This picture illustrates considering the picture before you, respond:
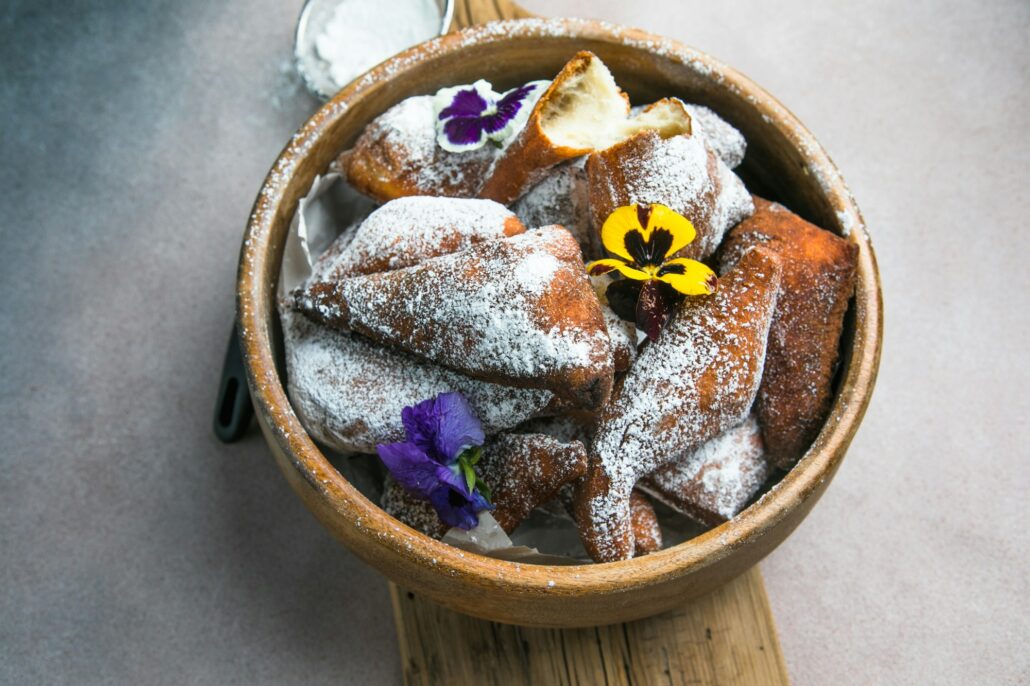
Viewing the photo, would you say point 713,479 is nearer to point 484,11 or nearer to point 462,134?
point 462,134

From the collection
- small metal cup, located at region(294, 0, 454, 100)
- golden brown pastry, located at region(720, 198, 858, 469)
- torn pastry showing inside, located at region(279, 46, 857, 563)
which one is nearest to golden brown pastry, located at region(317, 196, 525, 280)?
torn pastry showing inside, located at region(279, 46, 857, 563)

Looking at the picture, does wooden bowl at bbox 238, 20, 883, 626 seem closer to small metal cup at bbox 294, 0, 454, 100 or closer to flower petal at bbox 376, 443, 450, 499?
flower petal at bbox 376, 443, 450, 499

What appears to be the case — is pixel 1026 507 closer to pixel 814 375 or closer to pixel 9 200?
pixel 814 375

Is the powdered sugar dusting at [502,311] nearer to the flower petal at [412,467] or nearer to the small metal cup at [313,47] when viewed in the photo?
the flower petal at [412,467]

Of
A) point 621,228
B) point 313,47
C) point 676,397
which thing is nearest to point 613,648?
point 676,397

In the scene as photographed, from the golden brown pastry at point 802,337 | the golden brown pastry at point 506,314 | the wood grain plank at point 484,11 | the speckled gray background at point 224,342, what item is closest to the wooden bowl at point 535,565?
the golden brown pastry at point 802,337

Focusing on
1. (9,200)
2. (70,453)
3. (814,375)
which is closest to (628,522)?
(814,375)

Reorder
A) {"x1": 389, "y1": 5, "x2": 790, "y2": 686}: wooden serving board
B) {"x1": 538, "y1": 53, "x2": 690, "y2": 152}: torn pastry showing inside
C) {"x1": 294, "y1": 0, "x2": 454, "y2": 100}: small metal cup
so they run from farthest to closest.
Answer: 1. {"x1": 294, "y1": 0, "x2": 454, "y2": 100}: small metal cup
2. {"x1": 389, "y1": 5, "x2": 790, "y2": 686}: wooden serving board
3. {"x1": 538, "y1": 53, "x2": 690, "y2": 152}: torn pastry showing inside
